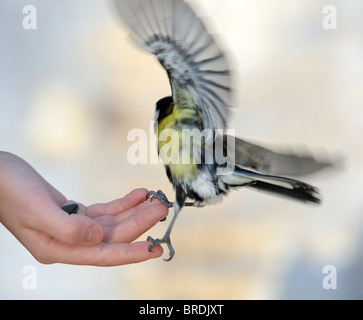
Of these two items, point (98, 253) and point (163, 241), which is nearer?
point (98, 253)

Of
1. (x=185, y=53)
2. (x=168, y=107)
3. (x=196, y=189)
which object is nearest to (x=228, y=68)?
(x=185, y=53)

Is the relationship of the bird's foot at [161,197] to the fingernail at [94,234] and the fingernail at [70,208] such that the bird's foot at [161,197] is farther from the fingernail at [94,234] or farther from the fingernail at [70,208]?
the fingernail at [94,234]

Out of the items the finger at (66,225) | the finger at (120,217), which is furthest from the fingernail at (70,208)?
the finger at (66,225)

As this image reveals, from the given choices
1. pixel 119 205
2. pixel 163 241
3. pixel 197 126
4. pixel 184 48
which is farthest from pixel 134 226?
pixel 184 48

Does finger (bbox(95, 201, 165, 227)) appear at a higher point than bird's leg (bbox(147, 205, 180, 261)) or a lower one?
higher

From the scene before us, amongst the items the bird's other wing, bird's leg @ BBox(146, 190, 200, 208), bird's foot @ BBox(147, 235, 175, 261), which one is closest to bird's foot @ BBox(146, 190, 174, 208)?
bird's leg @ BBox(146, 190, 200, 208)

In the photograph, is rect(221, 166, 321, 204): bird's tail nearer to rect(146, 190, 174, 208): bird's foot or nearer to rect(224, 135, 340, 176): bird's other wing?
rect(224, 135, 340, 176): bird's other wing

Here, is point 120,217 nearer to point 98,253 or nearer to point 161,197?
point 161,197

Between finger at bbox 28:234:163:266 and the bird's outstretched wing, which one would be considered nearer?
the bird's outstretched wing
